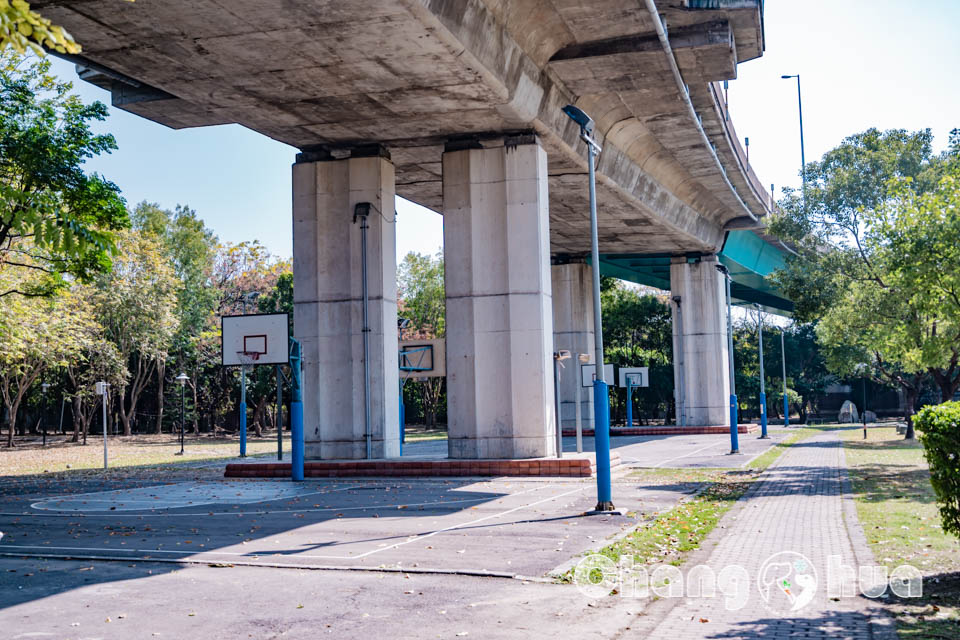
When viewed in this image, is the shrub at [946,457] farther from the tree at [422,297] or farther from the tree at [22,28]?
the tree at [422,297]

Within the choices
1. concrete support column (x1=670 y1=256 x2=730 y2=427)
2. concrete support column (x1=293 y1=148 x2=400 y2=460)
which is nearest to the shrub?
concrete support column (x1=293 y1=148 x2=400 y2=460)

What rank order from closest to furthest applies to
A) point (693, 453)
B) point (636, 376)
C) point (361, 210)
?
1. point (361, 210)
2. point (693, 453)
3. point (636, 376)

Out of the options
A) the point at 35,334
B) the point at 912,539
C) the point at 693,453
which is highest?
the point at 35,334

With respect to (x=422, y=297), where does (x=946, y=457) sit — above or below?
below

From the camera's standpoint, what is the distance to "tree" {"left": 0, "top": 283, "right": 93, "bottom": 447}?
34938 millimetres

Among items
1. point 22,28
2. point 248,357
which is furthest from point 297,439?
point 22,28

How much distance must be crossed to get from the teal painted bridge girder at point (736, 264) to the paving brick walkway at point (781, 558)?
2681 cm

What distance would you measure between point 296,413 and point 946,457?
15291 millimetres

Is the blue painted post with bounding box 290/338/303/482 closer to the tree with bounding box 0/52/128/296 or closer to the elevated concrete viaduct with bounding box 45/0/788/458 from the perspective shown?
the elevated concrete viaduct with bounding box 45/0/788/458

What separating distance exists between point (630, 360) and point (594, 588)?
57.1 metres

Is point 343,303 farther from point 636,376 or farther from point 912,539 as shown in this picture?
point 636,376

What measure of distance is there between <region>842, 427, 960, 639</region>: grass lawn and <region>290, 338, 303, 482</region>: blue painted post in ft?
38.7

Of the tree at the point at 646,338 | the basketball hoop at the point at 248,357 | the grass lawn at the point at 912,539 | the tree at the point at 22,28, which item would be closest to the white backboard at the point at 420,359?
the basketball hoop at the point at 248,357

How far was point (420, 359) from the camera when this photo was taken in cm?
3020
